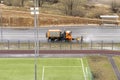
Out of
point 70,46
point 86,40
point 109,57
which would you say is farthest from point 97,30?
point 109,57

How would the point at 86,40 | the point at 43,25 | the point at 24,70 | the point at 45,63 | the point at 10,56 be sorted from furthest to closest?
the point at 43,25
the point at 86,40
the point at 10,56
the point at 45,63
the point at 24,70

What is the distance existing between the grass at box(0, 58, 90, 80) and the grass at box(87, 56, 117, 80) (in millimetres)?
953

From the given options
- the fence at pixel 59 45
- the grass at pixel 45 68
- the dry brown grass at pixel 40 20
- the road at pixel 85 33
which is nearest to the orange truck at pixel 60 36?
the fence at pixel 59 45

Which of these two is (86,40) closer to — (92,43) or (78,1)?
(92,43)

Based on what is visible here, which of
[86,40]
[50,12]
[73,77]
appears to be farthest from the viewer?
[50,12]

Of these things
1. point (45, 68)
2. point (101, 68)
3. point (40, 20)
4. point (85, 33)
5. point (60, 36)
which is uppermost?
point (40, 20)

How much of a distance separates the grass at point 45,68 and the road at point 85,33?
38.7ft

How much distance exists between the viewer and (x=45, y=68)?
43.1 metres

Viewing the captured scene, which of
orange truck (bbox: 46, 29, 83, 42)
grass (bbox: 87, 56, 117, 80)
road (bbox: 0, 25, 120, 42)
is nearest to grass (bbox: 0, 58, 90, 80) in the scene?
grass (bbox: 87, 56, 117, 80)

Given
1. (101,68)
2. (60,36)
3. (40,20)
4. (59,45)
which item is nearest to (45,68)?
(101,68)

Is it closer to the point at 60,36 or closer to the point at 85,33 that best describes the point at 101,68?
the point at 60,36

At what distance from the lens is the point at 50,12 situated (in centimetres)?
7788

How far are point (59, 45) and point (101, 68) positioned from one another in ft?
41.3

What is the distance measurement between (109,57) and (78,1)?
37046mm
